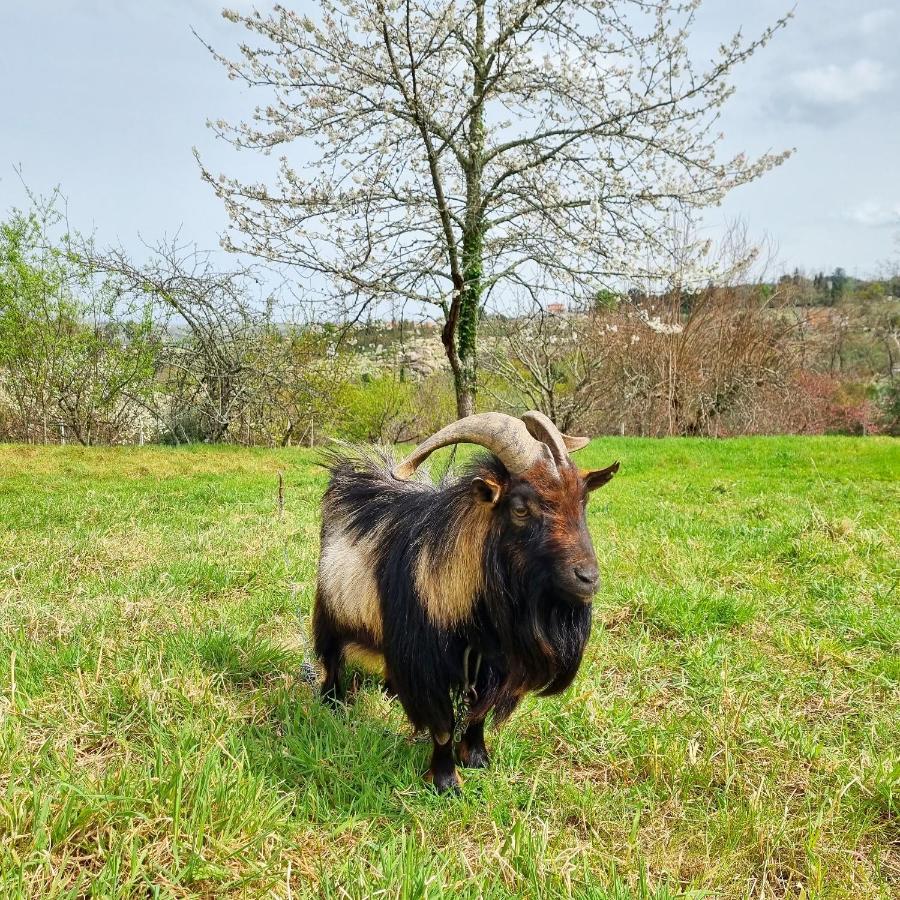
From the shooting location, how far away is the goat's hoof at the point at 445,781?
244 centimetres

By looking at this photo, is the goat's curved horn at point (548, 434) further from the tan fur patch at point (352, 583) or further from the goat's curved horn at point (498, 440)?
the tan fur patch at point (352, 583)

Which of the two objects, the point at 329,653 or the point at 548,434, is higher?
the point at 548,434

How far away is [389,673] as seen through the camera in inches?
100

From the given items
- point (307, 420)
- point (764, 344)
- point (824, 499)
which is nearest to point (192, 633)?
point (824, 499)

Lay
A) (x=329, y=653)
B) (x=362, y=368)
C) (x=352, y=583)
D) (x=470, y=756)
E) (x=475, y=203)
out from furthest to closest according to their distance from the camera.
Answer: (x=362, y=368) → (x=475, y=203) → (x=329, y=653) → (x=352, y=583) → (x=470, y=756)

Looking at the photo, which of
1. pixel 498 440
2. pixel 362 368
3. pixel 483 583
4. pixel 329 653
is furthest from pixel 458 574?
pixel 362 368

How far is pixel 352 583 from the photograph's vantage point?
2836 mm

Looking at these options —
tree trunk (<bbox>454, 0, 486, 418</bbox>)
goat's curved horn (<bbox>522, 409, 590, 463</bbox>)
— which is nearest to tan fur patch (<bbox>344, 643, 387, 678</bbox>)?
goat's curved horn (<bbox>522, 409, 590, 463</bbox>)

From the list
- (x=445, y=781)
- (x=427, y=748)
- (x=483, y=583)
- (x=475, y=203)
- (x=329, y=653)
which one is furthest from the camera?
(x=475, y=203)

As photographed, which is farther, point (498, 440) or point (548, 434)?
point (548, 434)

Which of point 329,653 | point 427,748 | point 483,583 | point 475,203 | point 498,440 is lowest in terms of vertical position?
point 427,748

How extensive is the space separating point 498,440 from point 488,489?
18 centimetres

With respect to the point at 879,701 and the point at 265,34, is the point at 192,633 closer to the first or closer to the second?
the point at 879,701

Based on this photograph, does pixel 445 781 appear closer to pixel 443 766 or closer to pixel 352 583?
pixel 443 766
